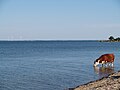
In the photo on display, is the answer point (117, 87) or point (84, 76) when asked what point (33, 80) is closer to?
point (84, 76)

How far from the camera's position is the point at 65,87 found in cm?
1691

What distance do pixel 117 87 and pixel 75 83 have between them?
5461mm

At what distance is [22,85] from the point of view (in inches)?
699

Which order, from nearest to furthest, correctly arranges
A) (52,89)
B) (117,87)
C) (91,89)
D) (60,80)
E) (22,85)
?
1. (117,87)
2. (91,89)
3. (52,89)
4. (22,85)
5. (60,80)

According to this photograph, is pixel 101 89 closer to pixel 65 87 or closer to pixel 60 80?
pixel 65 87

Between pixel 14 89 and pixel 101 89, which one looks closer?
pixel 101 89

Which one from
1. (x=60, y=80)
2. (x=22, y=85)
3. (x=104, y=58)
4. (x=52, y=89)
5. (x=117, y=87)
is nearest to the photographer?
(x=117, y=87)

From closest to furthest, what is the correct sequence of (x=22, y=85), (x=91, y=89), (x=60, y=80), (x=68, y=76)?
(x=91, y=89) < (x=22, y=85) < (x=60, y=80) < (x=68, y=76)

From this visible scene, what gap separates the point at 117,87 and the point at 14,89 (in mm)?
5902

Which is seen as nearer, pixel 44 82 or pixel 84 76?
pixel 44 82

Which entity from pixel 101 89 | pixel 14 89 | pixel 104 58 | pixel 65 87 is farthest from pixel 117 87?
pixel 104 58

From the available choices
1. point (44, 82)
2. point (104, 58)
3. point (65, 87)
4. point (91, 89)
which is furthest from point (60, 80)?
point (104, 58)

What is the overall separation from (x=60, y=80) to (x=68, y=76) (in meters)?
1.93

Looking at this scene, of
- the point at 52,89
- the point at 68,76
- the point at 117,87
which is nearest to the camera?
the point at 117,87
